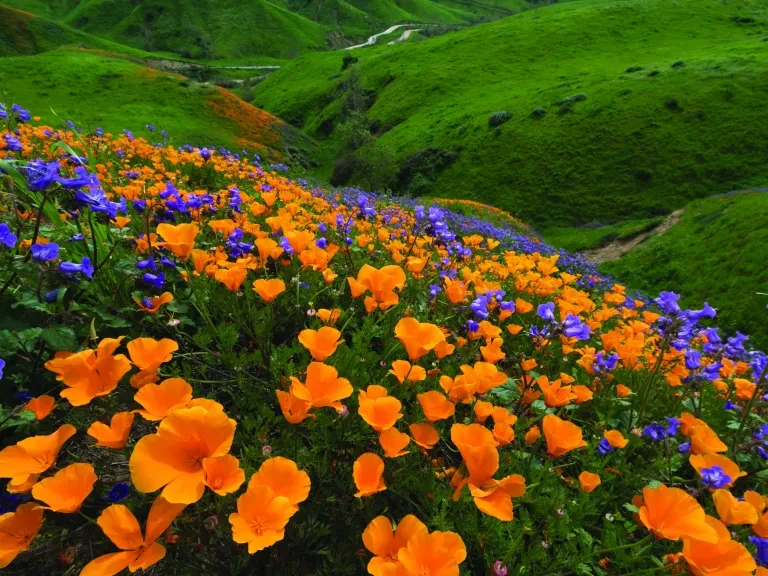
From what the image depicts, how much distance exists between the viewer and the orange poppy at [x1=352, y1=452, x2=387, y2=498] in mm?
1183

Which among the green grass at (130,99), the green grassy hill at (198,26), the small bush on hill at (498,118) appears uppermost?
the green grassy hill at (198,26)

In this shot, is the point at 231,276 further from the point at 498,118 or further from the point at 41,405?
the point at 498,118

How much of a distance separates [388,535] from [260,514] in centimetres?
35

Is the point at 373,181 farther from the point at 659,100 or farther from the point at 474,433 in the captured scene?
the point at 474,433

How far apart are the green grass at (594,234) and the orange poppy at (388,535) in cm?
2610

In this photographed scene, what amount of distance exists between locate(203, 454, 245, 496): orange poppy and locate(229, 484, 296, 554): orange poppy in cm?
4

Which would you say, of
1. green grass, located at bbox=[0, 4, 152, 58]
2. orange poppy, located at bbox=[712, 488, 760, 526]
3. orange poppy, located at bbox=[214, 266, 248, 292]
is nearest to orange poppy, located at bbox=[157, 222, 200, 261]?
orange poppy, located at bbox=[214, 266, 248, 292]

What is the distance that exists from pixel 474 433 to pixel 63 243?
2.31m

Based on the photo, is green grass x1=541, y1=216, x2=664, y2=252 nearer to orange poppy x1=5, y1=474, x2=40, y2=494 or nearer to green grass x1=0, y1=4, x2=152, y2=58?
orange poppy x1=5, y1=474, x2=40, y2=494

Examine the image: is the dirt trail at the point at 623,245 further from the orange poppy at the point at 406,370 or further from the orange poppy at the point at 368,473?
the orange poppy at the point at 368,473

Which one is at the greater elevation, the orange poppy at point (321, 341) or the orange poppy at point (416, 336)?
the orange poppy at point (321, 341)

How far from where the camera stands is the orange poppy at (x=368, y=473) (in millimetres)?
1183

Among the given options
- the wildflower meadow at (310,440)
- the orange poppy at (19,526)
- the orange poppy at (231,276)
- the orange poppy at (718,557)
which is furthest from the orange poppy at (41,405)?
the orange poppy at (718,557)

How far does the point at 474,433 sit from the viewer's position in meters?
1.36
